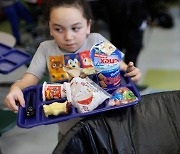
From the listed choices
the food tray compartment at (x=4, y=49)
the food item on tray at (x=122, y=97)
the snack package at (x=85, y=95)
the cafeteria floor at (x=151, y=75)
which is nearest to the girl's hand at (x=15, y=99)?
the snack package at (x=85, y=95)

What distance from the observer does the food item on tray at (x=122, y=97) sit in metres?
0.81

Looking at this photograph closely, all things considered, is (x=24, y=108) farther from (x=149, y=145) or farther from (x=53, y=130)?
(x=53, y=130)

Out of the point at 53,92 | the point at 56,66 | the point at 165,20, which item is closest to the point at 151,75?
the point at 165,20

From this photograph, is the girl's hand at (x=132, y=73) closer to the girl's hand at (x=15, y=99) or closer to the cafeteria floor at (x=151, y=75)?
the girl's hand at (x=15, y=99)

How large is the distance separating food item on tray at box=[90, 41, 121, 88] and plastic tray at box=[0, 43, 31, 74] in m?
0.41

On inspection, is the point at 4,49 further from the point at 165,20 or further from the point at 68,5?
the point at 165,20

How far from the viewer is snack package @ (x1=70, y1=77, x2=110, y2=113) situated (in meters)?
0.79

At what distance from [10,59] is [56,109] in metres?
0.50

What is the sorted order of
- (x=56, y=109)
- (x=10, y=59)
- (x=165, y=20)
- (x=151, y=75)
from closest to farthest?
(x=56, y=109), (x=10, y=59), (x=151, y=75), (x=165, y=20)

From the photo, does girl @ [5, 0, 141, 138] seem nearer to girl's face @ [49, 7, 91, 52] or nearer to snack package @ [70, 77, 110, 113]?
girl's face @ [49, 7, 91, 52]

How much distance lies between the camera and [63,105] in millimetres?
798

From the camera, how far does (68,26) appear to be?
0.92 metres

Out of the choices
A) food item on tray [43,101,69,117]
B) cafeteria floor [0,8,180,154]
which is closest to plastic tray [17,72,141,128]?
food item on tray [43,101,69,117]

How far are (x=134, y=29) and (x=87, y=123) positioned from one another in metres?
1.17
